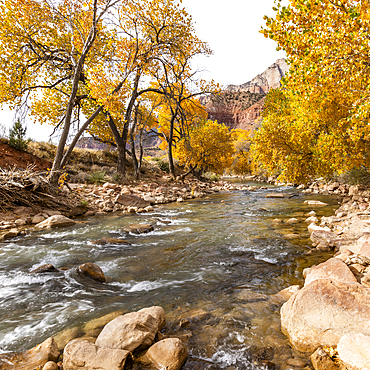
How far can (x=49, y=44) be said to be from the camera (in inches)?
459

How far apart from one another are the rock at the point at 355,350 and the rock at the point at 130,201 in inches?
383

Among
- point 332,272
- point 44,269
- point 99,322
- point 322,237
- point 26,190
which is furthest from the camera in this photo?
point 26,190

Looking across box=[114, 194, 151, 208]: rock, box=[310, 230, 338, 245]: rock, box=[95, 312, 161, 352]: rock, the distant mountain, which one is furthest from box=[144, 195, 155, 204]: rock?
the distant mountain

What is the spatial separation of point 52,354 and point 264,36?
30.5 feet

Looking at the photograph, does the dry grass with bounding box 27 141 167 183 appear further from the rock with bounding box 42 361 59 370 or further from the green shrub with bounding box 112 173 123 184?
the rock with bounding box 42 361 59 370

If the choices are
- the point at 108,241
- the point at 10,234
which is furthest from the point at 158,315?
the point at 10,234

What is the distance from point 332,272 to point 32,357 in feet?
11.9

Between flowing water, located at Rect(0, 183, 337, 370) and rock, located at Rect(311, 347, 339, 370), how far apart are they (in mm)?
102

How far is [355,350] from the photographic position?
6.31 feet

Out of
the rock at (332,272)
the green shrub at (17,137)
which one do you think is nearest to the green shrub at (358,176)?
the rock at (332,272)

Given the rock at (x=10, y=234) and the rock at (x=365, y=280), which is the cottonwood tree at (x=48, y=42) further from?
the rock at (x=365, y=280)

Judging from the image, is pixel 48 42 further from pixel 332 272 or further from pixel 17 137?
pixel 332 272

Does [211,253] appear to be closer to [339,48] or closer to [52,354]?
[52,354]

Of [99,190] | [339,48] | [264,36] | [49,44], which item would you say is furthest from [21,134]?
[339,48]
